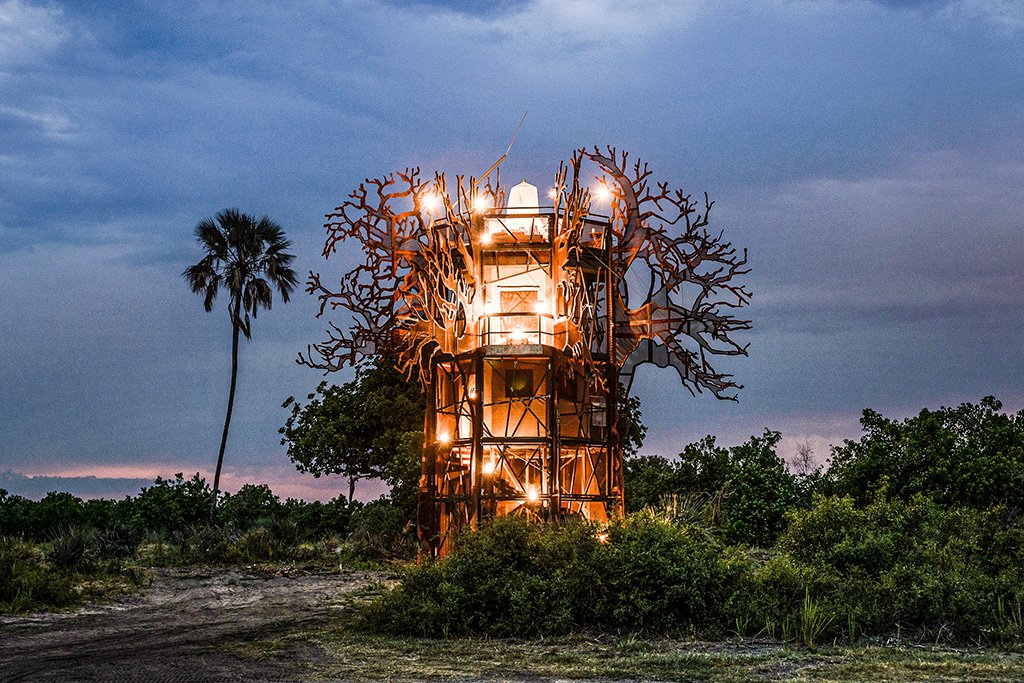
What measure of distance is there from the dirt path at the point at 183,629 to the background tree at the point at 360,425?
9417 millimetres

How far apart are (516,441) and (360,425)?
15.7 meters

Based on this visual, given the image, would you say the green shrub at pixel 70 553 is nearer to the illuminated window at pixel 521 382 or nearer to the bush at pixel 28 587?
the bush at pixel 28 587

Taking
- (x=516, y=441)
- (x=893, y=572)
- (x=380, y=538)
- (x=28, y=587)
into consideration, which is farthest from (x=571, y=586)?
(x=380, y=538)

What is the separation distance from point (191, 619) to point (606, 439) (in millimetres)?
9355

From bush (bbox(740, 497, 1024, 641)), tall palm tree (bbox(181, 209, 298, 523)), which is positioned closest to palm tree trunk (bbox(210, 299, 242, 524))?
tall palm tree (bbox(181, 209, 298, 523))

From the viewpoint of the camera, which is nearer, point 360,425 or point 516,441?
point 516,441

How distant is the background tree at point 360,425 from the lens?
3612 centimetres

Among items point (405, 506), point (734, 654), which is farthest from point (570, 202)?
point (405, 506)

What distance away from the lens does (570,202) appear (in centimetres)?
2323

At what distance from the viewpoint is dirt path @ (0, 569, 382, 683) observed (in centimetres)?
1314

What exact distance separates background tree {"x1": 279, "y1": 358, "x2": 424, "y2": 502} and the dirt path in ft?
30.9

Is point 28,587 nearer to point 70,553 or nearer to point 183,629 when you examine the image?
point 70,553

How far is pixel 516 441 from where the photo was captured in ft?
71.9

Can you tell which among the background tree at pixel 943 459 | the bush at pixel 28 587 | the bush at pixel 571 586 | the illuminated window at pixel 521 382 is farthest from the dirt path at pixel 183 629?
the background tree at pixel 943 459
